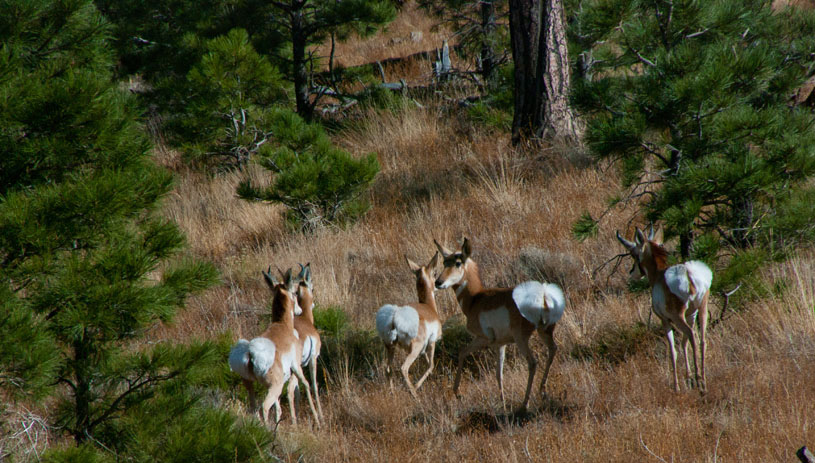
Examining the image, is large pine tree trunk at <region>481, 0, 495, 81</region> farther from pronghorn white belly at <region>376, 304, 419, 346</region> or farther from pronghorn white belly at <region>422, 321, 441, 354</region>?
pronghorn white belly at <region>376, 304, 419, 346</region>

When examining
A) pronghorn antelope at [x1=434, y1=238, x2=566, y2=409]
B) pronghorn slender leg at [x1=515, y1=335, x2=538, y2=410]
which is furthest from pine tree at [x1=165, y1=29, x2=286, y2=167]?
pronghorn slender leg at [x1=515, y1=335, x2=538, y2=410]

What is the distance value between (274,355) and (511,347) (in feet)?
7.39

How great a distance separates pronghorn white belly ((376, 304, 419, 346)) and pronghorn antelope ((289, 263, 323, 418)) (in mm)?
535

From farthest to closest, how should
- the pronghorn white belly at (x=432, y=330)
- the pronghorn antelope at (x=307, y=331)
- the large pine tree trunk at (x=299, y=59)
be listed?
the large pine tree trunk at (x=299, y=59) → the pronghorn white belly at (x=432, y=330) → the pronghorn antelope at (x=307, y=331)

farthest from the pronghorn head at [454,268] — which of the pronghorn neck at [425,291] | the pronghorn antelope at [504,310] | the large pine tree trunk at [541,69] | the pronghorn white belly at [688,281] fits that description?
the large pine tree trunk at [541,69]

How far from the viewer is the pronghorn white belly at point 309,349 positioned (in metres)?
5.65

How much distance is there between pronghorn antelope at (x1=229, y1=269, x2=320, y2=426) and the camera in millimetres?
4844

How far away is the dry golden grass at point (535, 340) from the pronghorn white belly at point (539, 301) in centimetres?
67

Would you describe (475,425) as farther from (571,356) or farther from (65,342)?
(65,342)

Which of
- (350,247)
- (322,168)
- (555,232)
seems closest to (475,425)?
(555,232)

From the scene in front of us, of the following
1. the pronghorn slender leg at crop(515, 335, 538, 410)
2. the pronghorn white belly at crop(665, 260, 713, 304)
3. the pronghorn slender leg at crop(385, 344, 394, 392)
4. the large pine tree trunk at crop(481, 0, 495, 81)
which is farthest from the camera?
the large pine tree trunk at crop(481, 0, 495, 81)

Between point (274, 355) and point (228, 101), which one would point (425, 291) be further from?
point (228, 101)

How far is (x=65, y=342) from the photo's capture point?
4031 mm

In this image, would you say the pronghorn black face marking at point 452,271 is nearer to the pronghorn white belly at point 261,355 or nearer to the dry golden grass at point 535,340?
the dry golden grass at point 535,340
